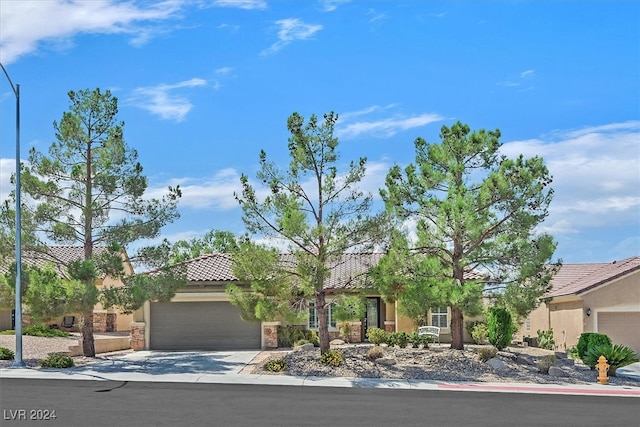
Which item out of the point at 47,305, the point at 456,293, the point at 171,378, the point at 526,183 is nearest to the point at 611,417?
the point at 456,293

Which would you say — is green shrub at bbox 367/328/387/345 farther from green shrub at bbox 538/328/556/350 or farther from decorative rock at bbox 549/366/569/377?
decorative rock at bbox 549/366/569/377

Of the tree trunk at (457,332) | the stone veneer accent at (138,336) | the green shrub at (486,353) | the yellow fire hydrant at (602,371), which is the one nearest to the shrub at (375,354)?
the tree trunk at (457,332)

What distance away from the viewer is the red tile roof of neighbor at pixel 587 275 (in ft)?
118

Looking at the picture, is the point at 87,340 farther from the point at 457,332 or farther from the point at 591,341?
the point at 591,341

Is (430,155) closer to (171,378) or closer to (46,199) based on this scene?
(171,378)

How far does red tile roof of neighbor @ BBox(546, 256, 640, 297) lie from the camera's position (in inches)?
1412

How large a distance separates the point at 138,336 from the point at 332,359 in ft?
42.4

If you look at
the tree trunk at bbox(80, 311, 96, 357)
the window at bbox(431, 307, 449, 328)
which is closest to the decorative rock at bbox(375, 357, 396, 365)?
the window at bbox(431, 307, 449, 328)

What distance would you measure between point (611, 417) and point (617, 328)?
769 inches

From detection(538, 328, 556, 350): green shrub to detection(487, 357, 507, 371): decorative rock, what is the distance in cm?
1292

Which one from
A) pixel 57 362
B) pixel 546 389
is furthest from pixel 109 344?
pixel 546 389

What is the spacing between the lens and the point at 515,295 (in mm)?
27219

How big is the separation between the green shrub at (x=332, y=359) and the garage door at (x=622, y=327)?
50.0 ft

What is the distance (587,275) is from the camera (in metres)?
41.4
